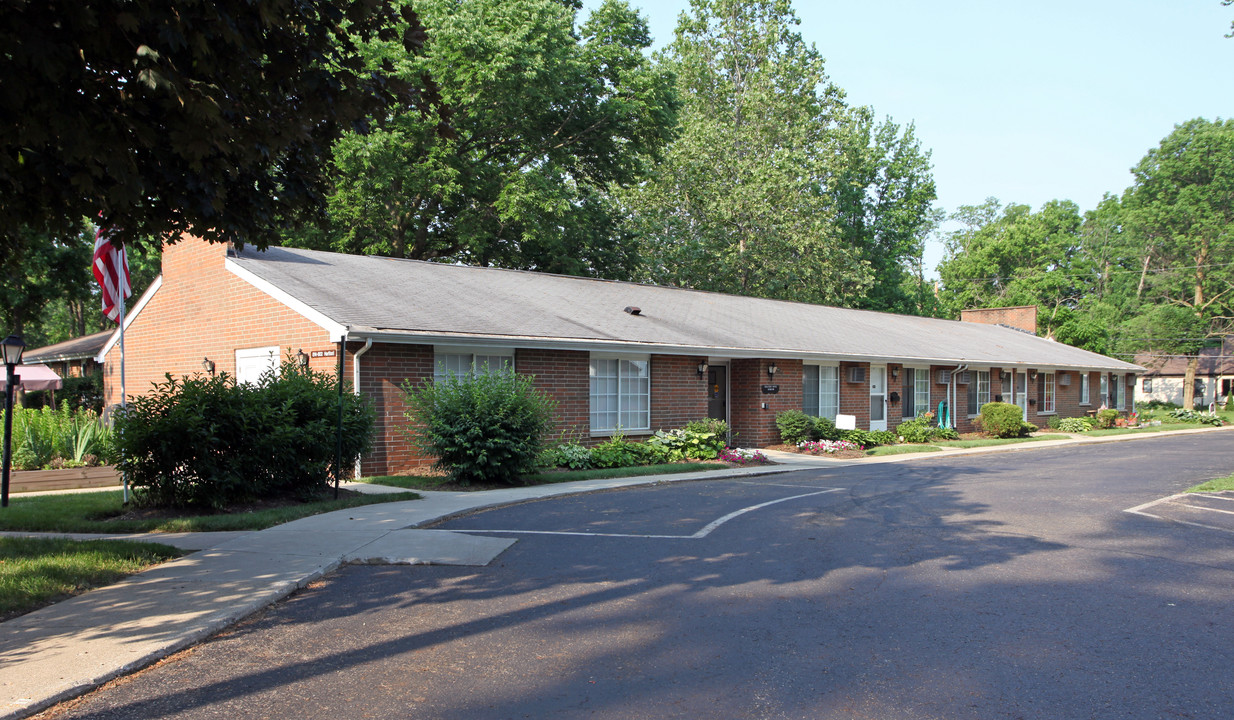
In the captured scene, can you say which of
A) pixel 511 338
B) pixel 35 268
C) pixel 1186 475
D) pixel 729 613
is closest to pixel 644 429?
pixel 511 338

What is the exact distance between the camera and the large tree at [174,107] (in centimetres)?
581

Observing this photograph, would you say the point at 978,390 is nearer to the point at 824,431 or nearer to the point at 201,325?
the point at 824,431

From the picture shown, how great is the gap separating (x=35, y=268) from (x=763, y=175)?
2827 cm

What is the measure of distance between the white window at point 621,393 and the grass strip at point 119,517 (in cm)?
735

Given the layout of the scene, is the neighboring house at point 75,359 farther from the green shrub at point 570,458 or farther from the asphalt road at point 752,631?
the asphalt road at point 752,631

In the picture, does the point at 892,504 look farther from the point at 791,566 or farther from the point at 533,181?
the point at 533,181

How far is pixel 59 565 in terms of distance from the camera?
751 centimetres

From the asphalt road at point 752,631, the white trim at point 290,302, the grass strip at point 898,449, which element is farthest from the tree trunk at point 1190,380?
the white trim at point 290,302

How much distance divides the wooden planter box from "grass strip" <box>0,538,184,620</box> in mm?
5851

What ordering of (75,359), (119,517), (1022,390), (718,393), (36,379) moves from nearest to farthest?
1. (119,517)
2. (718,393)
3. (36,379)
4. (75,359)
5. (1022,390)

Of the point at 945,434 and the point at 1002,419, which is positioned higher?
the point at 1002,419

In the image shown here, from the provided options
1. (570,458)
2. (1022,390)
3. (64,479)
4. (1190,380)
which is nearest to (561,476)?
(570,458)

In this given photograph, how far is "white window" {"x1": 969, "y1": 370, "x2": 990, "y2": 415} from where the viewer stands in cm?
3156

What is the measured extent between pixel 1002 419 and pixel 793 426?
36.1ft
